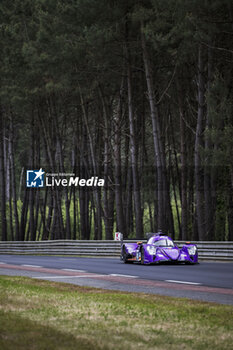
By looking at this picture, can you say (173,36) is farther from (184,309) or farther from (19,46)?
(184,309)

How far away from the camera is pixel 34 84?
37375mm

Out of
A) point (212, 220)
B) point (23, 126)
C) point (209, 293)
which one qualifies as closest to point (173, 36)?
point (212, 220)

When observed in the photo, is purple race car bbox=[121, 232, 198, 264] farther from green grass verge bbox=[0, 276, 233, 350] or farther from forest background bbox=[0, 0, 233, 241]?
green grass verge bbox=[0, 276, 233, 350]

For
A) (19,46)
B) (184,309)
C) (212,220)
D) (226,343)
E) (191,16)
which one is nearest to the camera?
(226,343)

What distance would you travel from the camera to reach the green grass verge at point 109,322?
19.7ft

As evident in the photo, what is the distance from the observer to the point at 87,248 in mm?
30125

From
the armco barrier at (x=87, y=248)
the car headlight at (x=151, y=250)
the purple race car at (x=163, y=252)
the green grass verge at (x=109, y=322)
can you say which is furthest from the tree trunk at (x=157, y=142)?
the green grass verge at (x=109, y=322)

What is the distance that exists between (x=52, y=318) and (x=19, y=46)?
104ft

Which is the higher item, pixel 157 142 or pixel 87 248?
pixel 157 142

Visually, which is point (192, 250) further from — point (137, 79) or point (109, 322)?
point (137, 79)

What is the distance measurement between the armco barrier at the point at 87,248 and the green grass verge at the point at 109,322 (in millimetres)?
12927

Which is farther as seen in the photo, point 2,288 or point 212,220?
point 212,220

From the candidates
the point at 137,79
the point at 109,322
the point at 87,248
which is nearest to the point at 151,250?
the point at 87,248

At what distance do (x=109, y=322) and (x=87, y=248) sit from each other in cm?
2293
